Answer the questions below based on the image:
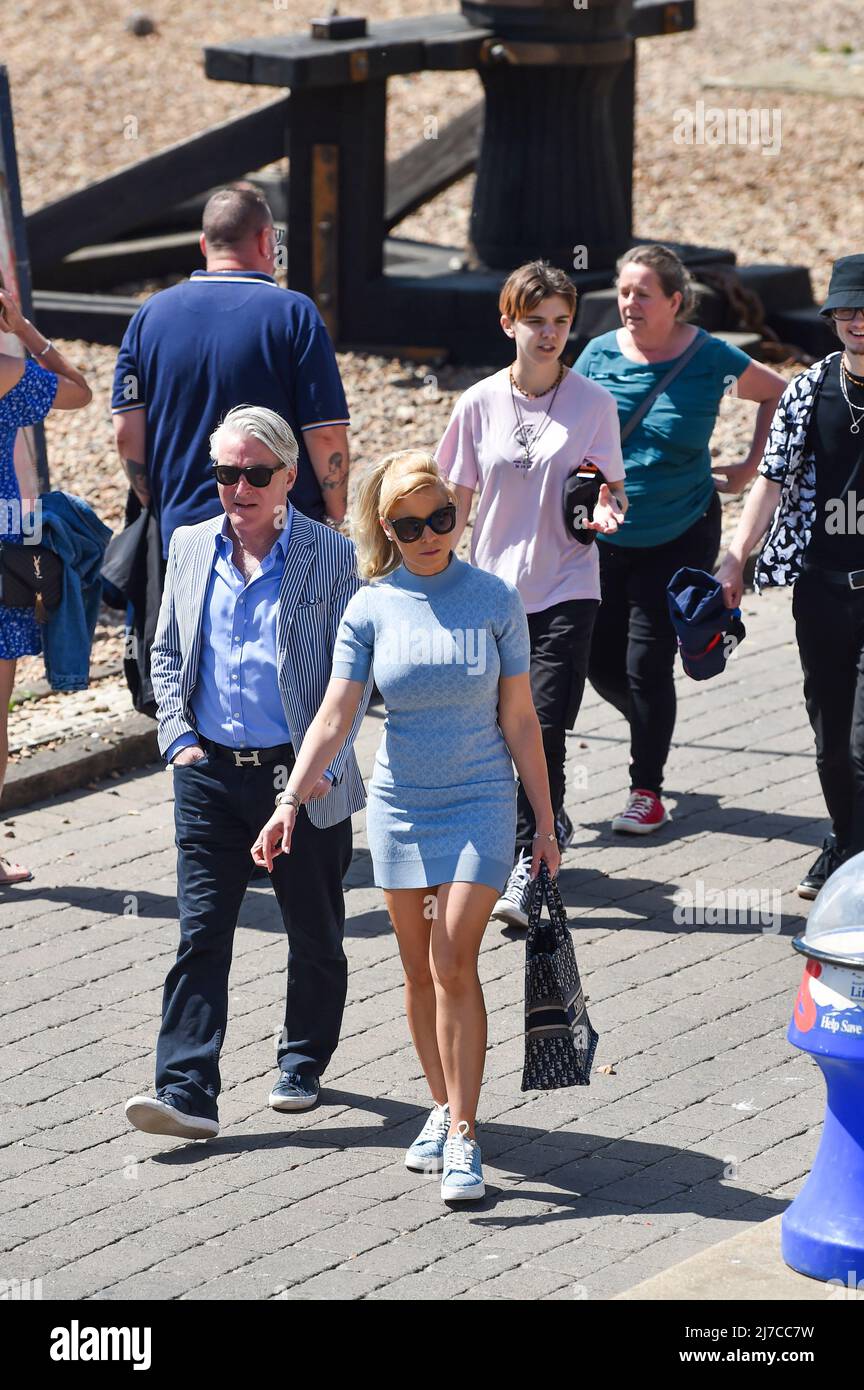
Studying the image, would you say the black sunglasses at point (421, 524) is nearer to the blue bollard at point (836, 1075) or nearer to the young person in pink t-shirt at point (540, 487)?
the blue bollard at point (836, 1075)

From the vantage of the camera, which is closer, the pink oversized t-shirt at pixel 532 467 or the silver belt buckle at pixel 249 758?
the silver belt buckle at pixel 249 758

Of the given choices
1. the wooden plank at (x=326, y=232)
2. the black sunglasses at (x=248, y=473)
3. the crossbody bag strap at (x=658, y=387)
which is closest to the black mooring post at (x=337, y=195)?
the wooden plank at (x=326, y=232)

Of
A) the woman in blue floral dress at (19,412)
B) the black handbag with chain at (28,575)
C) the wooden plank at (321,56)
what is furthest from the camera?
the wooden plank at (321,56)

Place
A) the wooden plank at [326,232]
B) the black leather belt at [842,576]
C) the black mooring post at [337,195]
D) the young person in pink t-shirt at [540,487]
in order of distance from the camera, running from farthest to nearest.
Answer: the wooden plank at [326,232] → the black mooring post at [337,195] → the young person in pink t-shirt at [540,487] → the black leather belt at [842,576]

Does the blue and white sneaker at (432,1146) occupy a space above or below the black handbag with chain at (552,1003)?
below

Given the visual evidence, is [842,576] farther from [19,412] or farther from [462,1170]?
[19,412]

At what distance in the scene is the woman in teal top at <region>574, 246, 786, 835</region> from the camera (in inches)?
287

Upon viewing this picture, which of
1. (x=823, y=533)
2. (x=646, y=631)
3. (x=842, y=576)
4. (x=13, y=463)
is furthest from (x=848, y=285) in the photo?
(x=13, y=463)

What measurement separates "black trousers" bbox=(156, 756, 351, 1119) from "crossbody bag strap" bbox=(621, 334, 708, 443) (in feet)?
7.80

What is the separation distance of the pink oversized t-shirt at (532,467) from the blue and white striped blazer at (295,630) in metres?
1.30

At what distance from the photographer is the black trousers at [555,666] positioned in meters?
6.82

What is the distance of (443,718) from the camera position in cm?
503

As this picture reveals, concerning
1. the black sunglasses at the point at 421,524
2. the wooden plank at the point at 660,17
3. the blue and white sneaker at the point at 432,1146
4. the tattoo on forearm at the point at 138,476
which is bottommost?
the blue and white sneaker at the point at 432,1146
